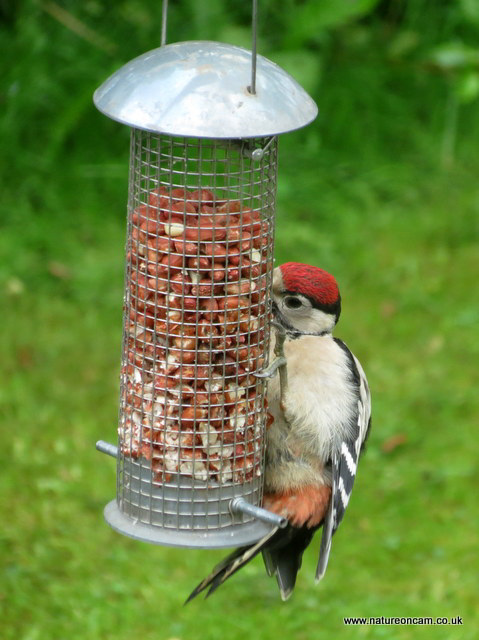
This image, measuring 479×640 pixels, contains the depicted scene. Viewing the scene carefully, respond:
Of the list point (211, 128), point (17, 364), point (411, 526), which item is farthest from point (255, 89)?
point (17, 364)

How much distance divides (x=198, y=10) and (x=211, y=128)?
550cm

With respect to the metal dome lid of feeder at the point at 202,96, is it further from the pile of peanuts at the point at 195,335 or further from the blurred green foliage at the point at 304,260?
the blurred green foliage at the point at 304,260

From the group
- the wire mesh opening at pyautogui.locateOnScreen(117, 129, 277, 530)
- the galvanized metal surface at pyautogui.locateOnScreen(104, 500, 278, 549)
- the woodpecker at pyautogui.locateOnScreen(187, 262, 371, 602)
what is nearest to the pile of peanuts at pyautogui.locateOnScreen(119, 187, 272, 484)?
the wire mesh opening at pyautogui.locateOnScreen(117, 129, 277, 530)

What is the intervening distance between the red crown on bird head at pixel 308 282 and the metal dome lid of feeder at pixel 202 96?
2.72 ft

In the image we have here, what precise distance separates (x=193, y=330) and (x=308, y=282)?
0.59 metres

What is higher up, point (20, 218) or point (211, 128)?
point (211, 128)

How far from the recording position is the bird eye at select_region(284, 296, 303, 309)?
4.21 m

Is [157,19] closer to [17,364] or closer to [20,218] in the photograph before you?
[20,218]

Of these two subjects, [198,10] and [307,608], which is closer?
[307,608]

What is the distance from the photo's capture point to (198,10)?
8430 mm

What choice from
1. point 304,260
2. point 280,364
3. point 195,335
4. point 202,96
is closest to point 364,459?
point 304,260

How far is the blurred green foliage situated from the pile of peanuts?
2.25m

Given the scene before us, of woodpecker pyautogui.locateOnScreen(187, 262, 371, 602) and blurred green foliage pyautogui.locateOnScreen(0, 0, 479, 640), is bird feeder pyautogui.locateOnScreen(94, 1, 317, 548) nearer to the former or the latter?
woodpecker pyautogui.locateOnScreen(187, 262, 371, 602)

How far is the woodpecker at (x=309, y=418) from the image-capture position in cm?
422
